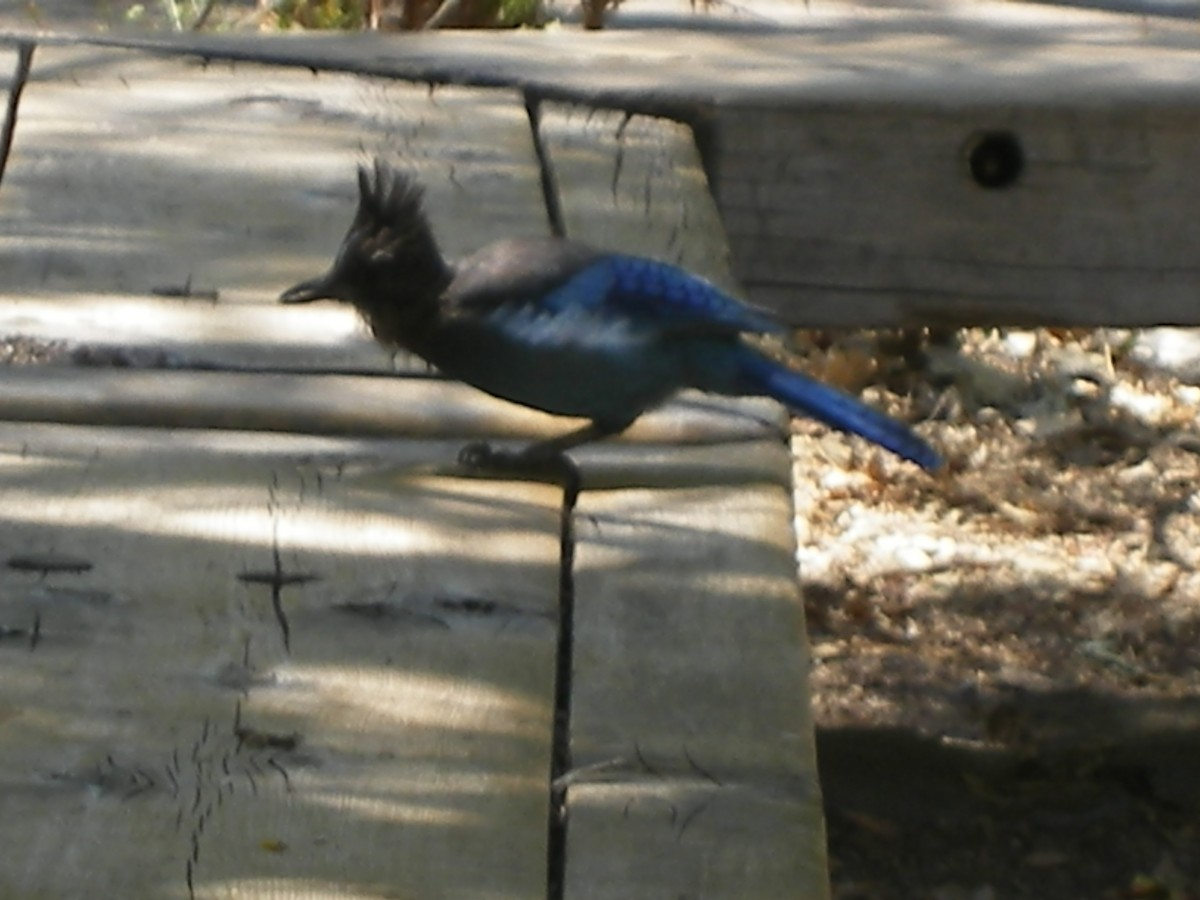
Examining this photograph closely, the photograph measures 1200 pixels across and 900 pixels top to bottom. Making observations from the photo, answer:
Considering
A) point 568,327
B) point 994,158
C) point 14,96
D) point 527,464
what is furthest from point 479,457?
point 14,96

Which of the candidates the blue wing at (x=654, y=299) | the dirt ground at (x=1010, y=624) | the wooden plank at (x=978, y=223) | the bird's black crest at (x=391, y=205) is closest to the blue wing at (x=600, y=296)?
the blue wing at (x=654, y=299)

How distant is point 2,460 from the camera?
2512 mm

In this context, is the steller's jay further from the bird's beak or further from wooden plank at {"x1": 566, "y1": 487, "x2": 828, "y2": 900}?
wooden plank at {"x1": 566, "y1": 487, "x2": 828, "y2": 900}

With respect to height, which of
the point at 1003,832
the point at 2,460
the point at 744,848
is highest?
the point at 744,848

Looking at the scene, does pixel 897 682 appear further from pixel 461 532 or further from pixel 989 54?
pixel 461 532

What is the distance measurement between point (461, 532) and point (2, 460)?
1.71 ft

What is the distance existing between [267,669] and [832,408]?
85 cm

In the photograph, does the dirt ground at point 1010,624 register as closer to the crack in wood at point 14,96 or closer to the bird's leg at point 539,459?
the bird's leg at point 539,459

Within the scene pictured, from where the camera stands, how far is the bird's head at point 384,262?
280cm

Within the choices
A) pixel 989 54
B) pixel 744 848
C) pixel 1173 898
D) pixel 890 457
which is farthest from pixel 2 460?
pixel 890 457

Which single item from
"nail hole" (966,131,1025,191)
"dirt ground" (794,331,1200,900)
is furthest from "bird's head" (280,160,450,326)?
"dirt ground" (794,331,1200,900)

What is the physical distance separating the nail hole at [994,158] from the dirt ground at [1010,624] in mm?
1136

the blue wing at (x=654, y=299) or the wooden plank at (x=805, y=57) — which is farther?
the wooden plank at (x=805, y=57)

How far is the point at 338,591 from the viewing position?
2238mm
